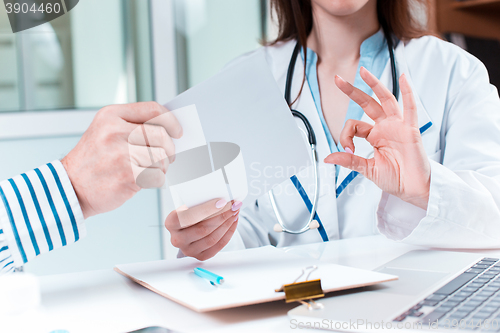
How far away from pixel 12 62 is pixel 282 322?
47.9 inches

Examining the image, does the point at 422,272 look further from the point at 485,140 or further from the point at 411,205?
the point at 485,140

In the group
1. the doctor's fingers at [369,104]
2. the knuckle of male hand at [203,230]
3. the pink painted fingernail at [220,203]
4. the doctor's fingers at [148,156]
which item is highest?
the doctor's fingers at [369,104]

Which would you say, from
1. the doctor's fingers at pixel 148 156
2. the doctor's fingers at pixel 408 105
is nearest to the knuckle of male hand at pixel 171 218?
the doctor's fingers at pixel 148 156

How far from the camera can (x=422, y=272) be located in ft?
1.52

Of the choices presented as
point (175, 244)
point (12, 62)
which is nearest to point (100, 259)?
point (12, 62)

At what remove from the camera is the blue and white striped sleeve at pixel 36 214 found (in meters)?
0.46

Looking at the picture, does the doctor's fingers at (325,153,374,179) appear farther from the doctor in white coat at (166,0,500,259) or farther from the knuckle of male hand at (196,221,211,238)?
the knuckle of male hand at (196,221,211,238)

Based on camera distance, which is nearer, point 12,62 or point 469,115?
point 469,115

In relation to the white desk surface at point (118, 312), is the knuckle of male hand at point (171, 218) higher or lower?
higher

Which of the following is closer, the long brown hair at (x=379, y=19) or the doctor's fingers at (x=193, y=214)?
the doctor's fingers at (x=193, y=214)

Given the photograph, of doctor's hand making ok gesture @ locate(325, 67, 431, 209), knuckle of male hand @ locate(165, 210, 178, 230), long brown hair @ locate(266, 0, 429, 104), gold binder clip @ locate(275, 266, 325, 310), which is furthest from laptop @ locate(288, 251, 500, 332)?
long brown hair @ locate(266, 0, 429, 104)

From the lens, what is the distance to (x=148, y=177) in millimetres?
483

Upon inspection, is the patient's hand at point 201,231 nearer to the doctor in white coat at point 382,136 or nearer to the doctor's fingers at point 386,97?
the doctor in white coat at point 382,136

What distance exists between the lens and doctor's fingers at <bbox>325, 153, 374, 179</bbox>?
588 mm
